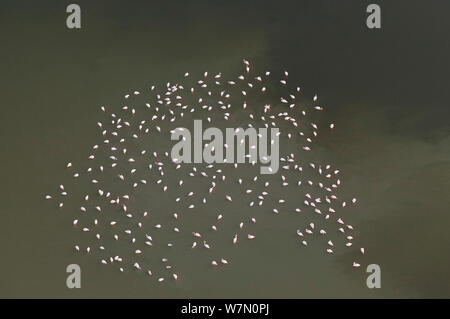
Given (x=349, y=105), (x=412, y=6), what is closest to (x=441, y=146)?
(x=349, y=105)

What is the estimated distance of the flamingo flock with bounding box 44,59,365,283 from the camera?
3182 millimetres

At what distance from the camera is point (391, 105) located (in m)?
3.22

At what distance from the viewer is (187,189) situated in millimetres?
3188

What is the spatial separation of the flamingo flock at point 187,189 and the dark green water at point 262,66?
Result: 0.09 m

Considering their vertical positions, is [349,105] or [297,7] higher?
[297,7]

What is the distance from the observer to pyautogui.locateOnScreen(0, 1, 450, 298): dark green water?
3193mm

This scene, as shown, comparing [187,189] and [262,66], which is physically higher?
[262,66]

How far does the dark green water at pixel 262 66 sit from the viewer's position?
3.19 metres

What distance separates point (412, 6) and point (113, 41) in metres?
1.95

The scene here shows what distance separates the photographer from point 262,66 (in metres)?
3.22

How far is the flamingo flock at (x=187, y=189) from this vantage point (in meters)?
3.18

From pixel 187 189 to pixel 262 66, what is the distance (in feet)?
3.04

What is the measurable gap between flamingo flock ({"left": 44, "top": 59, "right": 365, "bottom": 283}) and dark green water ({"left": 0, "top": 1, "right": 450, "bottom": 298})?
0.28ft
